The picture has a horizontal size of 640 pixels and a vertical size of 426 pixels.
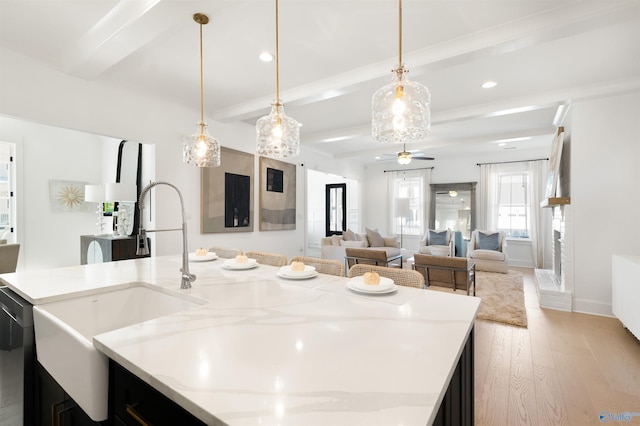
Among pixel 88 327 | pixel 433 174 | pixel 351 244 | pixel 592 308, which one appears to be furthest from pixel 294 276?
pixel 433 174

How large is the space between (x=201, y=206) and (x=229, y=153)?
94cm

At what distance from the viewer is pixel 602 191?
3.45m

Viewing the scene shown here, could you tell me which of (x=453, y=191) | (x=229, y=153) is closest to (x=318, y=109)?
(x=229, y=153)

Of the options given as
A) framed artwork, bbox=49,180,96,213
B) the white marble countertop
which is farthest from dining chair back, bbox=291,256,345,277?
framed artwork, bbox=49,180,96,213

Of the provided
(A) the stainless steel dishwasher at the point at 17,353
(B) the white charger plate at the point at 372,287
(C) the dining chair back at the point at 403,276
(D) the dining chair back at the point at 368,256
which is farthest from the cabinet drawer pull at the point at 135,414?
(D) the dining chair back at the point at 368,256

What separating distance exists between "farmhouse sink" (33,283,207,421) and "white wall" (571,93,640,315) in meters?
4.39

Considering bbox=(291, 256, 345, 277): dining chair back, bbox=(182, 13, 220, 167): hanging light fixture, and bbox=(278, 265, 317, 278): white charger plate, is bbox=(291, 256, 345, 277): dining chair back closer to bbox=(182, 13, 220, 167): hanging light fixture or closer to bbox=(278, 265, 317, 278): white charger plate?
bbox=(278, 265, 317, 278): white charger plate

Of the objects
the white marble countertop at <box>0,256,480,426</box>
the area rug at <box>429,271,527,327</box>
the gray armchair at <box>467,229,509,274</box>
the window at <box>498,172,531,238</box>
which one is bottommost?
the area rug at <box>429,271,527,327</box>

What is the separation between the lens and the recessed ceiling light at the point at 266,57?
2682mm

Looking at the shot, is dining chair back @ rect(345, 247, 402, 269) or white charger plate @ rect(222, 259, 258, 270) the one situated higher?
white charger plate @ rect(222, 259, 258, 270)

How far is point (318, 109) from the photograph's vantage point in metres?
4.29

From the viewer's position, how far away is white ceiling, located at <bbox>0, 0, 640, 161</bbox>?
2.05 meters

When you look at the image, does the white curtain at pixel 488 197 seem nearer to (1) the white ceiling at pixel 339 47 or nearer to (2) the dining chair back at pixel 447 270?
(1) the white ceiling at pixel 339 47

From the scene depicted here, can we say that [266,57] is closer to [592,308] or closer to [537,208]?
[592,308]
